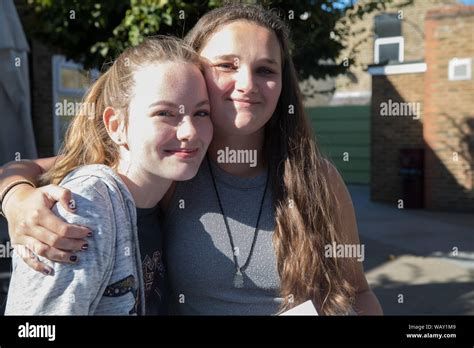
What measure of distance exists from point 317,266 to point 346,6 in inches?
153

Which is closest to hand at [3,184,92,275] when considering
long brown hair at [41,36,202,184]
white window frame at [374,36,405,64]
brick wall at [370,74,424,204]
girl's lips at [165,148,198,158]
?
long brown hair at [41,36,202,184]

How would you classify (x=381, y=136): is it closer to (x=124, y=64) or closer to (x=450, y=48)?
(x=450, y=48)

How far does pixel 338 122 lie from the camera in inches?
614

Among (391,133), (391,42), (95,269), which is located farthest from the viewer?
(391,42)

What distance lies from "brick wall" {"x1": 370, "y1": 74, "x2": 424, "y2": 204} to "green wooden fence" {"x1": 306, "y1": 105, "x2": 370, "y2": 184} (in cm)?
380

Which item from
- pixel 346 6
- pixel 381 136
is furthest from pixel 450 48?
pixel 346 6

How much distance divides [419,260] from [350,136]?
9731 millimetres

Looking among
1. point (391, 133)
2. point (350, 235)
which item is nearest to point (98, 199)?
point (350, 235)

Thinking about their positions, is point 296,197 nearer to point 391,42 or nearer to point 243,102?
point 243,102

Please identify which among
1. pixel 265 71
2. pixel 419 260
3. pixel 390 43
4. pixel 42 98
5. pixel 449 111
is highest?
pixel 390 43

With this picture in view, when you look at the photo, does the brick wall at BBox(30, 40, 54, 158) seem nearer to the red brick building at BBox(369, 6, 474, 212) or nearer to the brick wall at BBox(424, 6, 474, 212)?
the red brick building at BBox(369, 6, 474, 212)

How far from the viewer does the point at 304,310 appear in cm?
126

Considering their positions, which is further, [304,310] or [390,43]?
[390,43]

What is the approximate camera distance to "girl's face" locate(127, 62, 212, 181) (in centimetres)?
121
